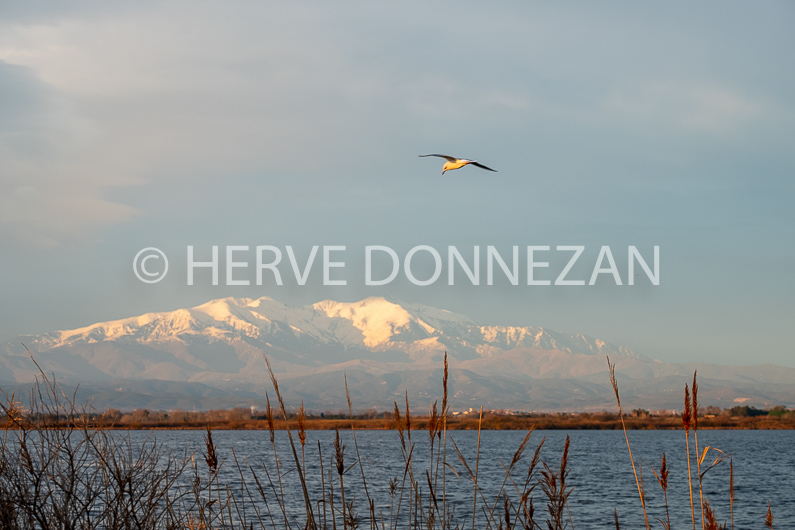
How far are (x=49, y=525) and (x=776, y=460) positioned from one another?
9357 centimetres

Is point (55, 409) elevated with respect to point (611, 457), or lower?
elevated

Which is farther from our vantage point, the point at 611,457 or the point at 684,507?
the point at 611,457

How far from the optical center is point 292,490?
43250 millimetres

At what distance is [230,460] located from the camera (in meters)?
63.7

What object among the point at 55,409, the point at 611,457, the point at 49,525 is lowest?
the point at 611,457

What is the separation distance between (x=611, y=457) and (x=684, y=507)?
51863mm

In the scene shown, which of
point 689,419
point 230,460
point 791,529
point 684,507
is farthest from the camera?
point 230,460

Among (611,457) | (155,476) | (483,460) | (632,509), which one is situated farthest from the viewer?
(611,457)

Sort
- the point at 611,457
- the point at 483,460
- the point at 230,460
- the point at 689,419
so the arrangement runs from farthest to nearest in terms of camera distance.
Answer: the point at 611,457, the point at 483,460, the point at 230,460, the point at 689,419

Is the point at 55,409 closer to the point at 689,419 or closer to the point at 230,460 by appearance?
the point at 689,419

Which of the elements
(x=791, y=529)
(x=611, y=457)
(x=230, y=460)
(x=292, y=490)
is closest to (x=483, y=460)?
(x=611, y=457)

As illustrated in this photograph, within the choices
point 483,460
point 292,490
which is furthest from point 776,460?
point 292,490

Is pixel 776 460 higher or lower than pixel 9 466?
lower

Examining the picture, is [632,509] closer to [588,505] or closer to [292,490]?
[588,505]
